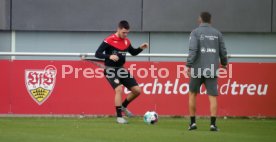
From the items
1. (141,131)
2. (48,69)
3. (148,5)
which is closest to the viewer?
(141,131)

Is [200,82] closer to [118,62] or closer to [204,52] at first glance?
[204,52]

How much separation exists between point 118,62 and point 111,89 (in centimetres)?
186

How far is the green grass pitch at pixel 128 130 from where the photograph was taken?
12.2m

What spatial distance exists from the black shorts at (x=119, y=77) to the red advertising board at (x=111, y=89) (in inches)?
56.0

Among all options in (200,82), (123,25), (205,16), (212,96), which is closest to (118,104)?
(123,25)

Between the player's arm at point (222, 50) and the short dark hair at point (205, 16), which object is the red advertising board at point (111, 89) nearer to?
the player's arm at point (222, 50)

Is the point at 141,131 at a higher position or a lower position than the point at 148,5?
lower

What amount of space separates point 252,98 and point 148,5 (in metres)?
5.52

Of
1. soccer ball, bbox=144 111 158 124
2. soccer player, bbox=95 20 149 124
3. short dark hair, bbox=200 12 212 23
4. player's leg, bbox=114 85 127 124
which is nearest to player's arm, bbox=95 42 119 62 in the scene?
soccer player, bbox=95 20 149 124

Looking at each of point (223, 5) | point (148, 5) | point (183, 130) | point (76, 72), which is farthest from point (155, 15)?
point (183, 130)

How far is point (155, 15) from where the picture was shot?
2183 centimetres

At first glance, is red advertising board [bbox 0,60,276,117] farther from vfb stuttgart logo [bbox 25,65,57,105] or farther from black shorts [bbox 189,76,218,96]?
black shorts [bbox 189,76,218,96]

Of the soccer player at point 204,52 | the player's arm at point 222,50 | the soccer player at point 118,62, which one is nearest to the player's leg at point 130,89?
the soccer player at point 118,62

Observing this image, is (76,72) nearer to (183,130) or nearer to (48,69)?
(48,69)
